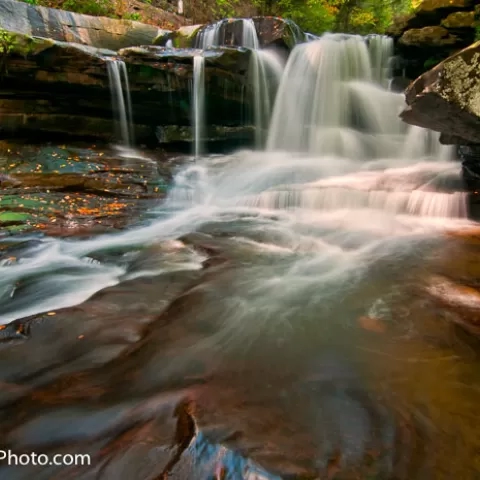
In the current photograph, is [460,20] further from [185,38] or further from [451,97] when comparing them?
[185,38]

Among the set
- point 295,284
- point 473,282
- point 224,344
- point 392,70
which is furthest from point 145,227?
point 392,70

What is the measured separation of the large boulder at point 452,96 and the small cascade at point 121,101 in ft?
20.8

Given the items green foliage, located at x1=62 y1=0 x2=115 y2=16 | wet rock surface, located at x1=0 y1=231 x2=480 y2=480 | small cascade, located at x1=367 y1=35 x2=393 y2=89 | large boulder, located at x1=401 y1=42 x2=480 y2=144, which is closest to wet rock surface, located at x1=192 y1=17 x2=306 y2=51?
small cascade, located at x1=367 y1=35 x2=393 y2=89

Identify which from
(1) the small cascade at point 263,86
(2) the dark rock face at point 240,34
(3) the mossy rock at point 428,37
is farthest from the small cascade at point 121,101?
(3) the mossy rock at point 428,37

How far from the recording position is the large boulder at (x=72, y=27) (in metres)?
10.9

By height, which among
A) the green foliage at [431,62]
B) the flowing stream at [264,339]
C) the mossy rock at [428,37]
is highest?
the mossy rock at [428,37]

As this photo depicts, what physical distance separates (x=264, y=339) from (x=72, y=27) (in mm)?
13220

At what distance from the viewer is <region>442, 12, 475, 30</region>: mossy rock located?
893 centimetres

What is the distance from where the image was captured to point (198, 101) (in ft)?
30.6

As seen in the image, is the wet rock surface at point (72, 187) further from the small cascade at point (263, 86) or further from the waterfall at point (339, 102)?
the waterfall at point (339, 102)

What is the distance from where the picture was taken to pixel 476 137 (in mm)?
4941

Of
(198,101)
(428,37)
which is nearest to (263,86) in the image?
(198,101)

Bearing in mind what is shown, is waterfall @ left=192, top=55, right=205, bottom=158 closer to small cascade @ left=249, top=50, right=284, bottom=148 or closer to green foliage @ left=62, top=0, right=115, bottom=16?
small cascade @ left=249, top=50, right=284, bottom=148

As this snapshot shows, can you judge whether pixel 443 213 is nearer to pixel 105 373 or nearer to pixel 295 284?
pixel 295 284
